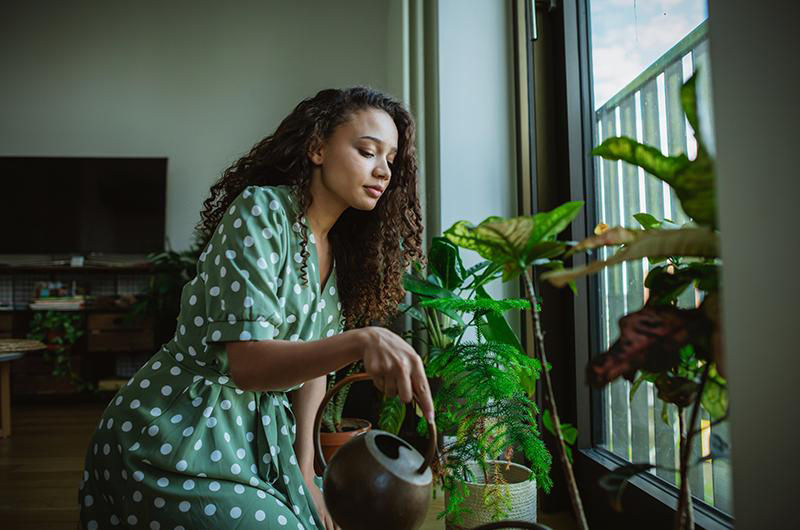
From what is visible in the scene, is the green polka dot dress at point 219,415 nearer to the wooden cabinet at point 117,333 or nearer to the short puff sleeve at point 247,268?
the short puff sleeve at point 247,268

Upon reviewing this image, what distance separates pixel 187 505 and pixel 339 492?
432 mm

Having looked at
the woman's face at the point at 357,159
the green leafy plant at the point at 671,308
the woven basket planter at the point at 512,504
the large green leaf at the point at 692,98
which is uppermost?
the woman's face at the point at 357,159

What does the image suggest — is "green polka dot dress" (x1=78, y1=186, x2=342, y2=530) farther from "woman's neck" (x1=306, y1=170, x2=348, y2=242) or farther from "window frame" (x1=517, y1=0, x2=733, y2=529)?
"window frame" (x1=517, y1=0, x2=733, y2=529)

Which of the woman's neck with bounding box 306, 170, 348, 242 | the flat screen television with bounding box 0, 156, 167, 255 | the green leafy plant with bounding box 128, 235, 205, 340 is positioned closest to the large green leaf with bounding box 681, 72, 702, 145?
the woman's neck with bounding box 306, 170, 348, 242

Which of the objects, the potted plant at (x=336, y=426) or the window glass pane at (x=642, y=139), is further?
the potted plant at (x=336, y=426)

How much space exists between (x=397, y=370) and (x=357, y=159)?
1.93 feet

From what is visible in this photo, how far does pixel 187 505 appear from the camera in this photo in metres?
0.99

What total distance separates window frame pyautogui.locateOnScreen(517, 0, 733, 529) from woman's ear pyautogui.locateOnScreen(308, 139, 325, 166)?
923 mm

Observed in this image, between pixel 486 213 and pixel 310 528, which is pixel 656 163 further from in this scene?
pixel 486 213

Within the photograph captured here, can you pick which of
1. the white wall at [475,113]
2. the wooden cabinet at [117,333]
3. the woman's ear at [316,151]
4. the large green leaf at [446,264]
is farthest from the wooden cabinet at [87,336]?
the woman's ear at [316,151]

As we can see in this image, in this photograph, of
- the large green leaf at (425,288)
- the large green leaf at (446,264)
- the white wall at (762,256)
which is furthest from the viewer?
the large green leaf at (446,264)

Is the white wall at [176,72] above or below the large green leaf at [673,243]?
above

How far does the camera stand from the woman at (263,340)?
927 millimetres

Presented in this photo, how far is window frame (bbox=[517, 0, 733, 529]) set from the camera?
5.64 ft
